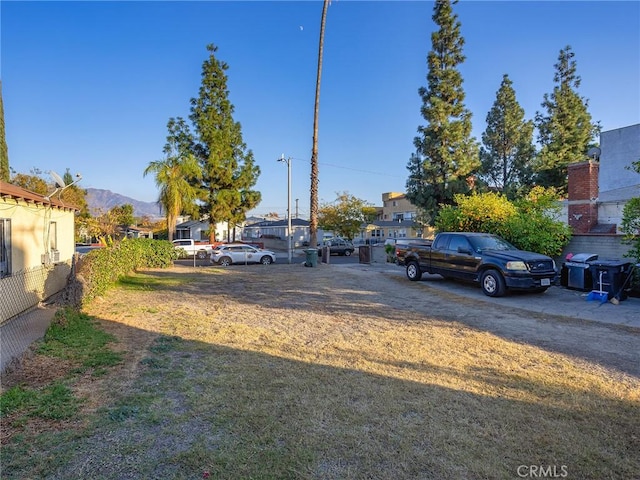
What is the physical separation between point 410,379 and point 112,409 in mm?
3108

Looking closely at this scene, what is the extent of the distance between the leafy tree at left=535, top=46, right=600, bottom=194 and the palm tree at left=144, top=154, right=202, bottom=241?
26574 mm

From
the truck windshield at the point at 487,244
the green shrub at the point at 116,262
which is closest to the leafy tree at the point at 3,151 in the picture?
the green shrub at the point at 116,262

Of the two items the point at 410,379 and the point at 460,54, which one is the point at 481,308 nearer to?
the point at 410,379

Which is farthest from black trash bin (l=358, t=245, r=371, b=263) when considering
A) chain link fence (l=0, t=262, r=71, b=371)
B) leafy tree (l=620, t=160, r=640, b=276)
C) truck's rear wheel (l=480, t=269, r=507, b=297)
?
chain link fence (l=0, t=262, r=71, b=371)

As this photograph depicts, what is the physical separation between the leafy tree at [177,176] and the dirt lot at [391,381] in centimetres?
2316

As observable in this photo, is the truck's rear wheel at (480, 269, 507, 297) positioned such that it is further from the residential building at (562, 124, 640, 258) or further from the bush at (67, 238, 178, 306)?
the bush at (67, 238, 178, 306)

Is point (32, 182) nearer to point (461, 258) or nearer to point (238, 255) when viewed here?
point (238, 255)

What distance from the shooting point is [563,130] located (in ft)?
95.5

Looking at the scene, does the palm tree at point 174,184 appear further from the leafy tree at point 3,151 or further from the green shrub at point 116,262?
the leafy tree at point 3,151

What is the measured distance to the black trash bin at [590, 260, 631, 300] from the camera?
945 cm

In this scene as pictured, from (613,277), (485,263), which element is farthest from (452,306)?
(613,277)

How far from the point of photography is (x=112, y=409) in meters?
3.75

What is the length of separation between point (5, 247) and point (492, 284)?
11126 mm

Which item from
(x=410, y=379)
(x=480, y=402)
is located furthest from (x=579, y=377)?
(x=410, y=379)
